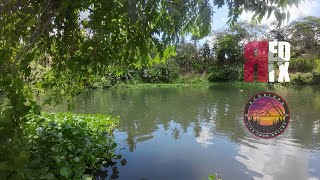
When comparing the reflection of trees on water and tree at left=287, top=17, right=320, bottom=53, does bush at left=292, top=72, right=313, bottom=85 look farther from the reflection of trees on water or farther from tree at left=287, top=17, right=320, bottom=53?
the reflection of trees on water

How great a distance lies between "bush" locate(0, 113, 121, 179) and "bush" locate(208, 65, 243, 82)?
21166 mm

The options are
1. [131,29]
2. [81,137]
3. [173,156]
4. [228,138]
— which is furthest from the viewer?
[228,138]

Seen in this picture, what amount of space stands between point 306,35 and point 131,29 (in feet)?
89.6

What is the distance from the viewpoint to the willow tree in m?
1.70

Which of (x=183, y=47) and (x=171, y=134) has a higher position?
(x=183, y=47)

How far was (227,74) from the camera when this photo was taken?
985 inches

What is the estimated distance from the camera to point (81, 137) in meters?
3.83

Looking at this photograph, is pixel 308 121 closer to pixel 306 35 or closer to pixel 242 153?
pixel 242 153

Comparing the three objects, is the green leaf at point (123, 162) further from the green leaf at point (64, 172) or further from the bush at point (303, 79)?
the bush at point (303, 79)

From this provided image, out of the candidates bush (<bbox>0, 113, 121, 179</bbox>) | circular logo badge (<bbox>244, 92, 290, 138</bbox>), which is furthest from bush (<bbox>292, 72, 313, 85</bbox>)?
bush (<bbox>0, 113, 121, 179</bbox>)

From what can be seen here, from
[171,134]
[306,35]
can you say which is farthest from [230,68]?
[171,134]

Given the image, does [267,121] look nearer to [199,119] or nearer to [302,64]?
[199,119]

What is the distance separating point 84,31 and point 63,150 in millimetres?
1289

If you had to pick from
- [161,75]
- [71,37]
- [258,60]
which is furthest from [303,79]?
[71,37]
